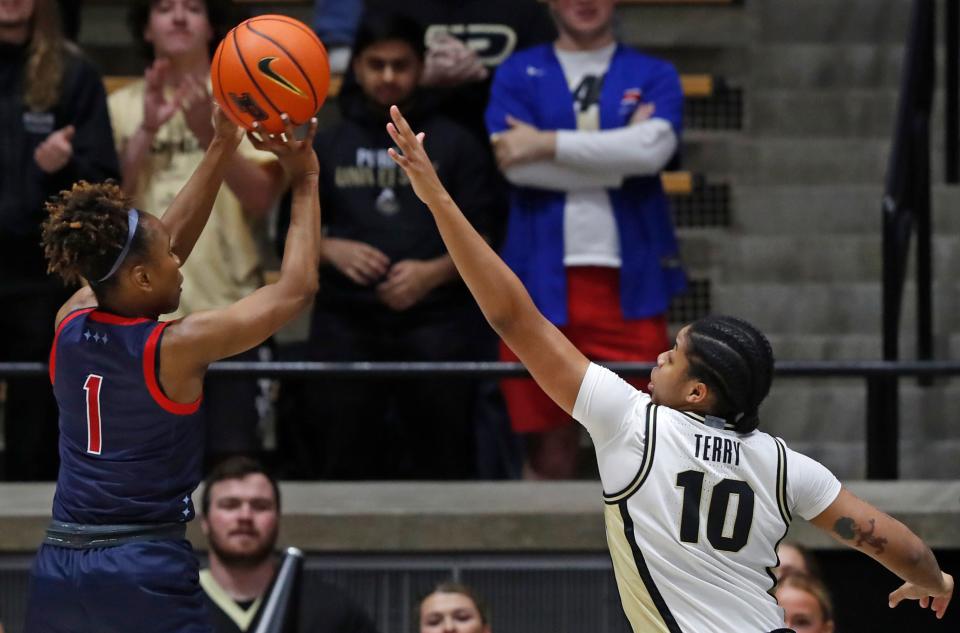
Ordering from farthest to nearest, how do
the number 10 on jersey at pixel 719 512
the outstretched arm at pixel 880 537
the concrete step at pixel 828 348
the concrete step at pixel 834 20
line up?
1. the concrete step at pixel 834 20
2. the concrete step at pixel 828 348
3. the outstretched arm at pixel 880 537
4. the number 10 on jersey at pixel 719 512

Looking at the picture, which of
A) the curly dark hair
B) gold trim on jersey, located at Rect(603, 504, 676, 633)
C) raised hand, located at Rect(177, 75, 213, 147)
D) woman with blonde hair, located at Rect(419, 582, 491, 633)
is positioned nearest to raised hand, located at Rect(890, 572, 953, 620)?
gold trim on jersey, located at Rect(603, 504, 676, 633)

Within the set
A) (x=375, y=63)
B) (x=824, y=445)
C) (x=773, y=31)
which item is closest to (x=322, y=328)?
(x=375, y=63)

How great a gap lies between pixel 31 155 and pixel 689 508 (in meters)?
3.40

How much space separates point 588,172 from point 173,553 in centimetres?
260

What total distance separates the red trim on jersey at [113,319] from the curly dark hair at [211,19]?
2602mm

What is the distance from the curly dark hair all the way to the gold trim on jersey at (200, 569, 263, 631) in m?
2.10

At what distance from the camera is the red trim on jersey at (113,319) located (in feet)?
13.2

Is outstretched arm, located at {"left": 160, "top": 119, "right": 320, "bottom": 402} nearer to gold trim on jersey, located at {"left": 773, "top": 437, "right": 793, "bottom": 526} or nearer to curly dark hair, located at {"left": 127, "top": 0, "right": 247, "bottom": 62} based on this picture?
gold trim on jersey, located at {"left": 773, "top": 437, "right": 793, "bottom": 526}

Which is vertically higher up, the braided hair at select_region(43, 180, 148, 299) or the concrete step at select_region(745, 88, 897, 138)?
the concrete step at select_region(745, 88, 897, 138)

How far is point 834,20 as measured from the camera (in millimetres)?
8469

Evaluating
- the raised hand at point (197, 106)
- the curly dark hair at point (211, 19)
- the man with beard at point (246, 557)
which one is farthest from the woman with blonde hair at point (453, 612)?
the curly dark hair at point (211, 19)

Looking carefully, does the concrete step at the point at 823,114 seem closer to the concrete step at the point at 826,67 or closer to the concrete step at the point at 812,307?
the concrete step at the point at 826,67

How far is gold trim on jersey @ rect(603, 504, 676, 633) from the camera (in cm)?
373

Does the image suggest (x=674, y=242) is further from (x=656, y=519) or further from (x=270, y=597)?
(x=656, y=519)
